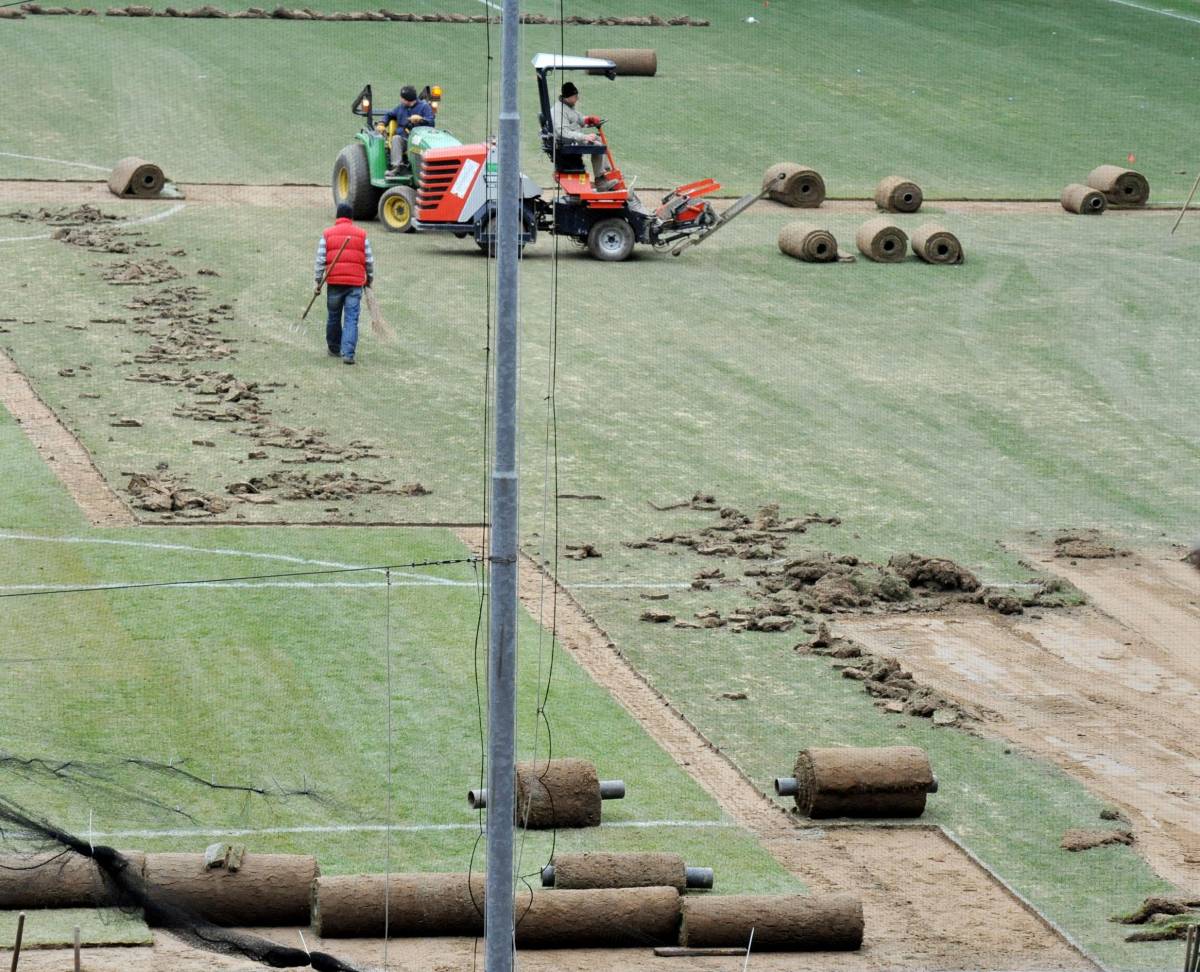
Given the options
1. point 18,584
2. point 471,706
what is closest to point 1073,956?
point 471,706

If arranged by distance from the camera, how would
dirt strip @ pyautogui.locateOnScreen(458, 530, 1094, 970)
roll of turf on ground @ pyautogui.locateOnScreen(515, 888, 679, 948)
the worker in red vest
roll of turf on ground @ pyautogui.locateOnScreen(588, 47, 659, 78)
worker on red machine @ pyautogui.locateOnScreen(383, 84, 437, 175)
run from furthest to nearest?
roll of turf on ground @ pyautogui.locateOnScreen(588, 47, 659, 78) → worker on red machine @ pyautogui.locateOnScreen(383, 84, 437, 175) → the worker in red vest → dirt strip @ pyautogui.locateOnScreen(458, 530, 1094, 970) → roll of turf on ground @ pyautogui.locateOnScreen(515, 888, 679, 948)

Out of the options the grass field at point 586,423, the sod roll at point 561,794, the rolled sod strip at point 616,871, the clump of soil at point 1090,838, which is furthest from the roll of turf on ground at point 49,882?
the clump of soil at point 1090,838

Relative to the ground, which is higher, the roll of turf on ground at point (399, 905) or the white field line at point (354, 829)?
the roll of turf on ground at point (399, 905)

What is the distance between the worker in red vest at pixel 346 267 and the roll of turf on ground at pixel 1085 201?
62.0 ft

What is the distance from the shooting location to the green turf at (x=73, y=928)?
12.4 meters

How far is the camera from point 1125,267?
3616cm

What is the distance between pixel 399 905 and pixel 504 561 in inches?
145

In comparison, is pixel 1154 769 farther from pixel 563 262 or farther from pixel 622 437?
pixel 563 262

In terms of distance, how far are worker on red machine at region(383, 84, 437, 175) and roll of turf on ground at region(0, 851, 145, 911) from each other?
77.1 ft

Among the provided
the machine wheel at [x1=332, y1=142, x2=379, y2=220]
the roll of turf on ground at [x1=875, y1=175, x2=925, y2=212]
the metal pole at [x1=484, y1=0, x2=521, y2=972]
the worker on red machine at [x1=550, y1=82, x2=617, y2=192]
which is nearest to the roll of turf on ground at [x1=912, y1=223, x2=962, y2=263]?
the roll of turf on ground at [x1=875, y1=175, x2=925, y2=212]

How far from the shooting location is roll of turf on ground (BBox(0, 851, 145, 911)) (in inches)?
504

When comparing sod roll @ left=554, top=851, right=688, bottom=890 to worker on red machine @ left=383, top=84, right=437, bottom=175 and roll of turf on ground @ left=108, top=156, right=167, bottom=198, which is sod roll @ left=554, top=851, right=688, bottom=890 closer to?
worker on red machine @ left=383, top=84, right=437, bottom=175

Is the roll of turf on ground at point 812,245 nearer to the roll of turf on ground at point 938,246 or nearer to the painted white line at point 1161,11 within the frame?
the roll of turf on ground at point 938,246

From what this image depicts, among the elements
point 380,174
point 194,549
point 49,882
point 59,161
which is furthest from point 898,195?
point 49,882
